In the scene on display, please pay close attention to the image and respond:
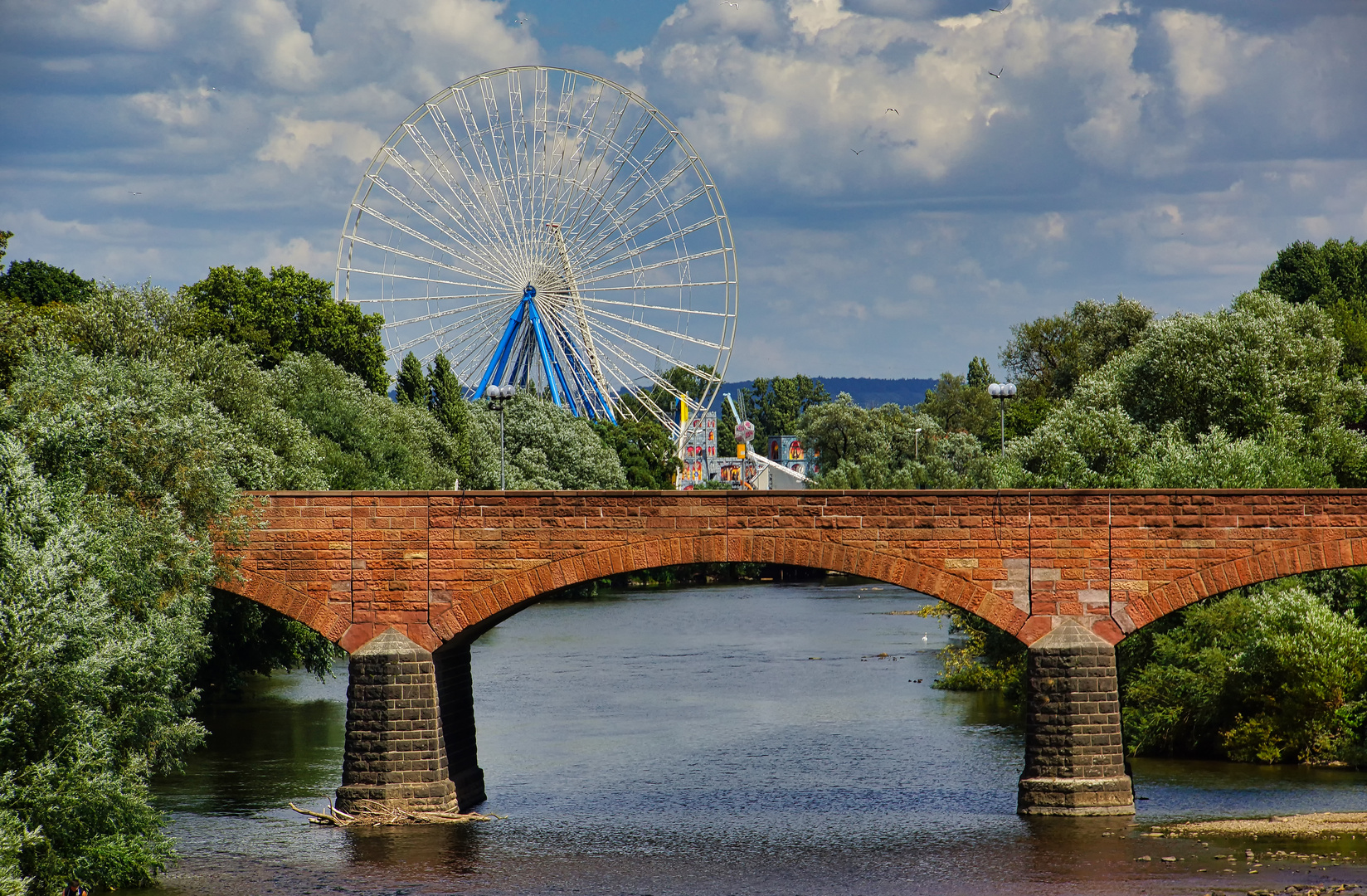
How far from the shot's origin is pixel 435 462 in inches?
2441

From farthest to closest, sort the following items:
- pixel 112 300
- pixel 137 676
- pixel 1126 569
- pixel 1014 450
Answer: pixel 1014 450
pixel 112 300
pixel 1126 569
pixel 137 676

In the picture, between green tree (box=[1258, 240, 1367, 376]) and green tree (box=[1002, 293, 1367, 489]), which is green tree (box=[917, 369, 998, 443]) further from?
green tree (box=[1002, 293, 1367, 489])

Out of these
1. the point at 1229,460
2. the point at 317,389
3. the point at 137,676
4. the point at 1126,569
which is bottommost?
the point at 137,676

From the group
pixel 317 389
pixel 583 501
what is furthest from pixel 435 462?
pixel 583 501

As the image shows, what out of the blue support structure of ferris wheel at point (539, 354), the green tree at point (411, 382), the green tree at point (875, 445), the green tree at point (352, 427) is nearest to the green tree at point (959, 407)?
the green tree at point (875, 445)

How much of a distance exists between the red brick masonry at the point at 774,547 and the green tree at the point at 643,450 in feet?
207

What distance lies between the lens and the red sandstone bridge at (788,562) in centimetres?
2609

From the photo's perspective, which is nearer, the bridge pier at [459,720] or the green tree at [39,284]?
the bridge pier at [459,720]

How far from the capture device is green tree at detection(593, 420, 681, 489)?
9119cm

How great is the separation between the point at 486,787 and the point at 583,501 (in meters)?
7.70

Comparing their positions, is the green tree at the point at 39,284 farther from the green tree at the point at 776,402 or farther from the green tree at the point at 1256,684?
the green tree at the point at 776,402

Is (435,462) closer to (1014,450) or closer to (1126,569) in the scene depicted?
(1014,450)

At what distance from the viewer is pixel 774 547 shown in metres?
26.6

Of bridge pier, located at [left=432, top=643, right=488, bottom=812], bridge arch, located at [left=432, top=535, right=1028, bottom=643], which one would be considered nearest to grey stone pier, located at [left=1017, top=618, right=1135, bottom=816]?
bridge arch, located at [left=432, top=535, right=1028, bottom=643]
